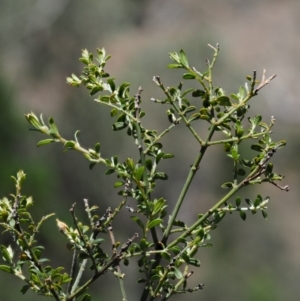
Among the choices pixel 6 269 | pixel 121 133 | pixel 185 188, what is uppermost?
pixel 121 133

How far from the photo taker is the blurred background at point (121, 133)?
3256mm

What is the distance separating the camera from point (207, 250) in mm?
4242

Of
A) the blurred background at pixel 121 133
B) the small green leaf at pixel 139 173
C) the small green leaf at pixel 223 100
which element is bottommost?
the small green leaf at pixel 139 173

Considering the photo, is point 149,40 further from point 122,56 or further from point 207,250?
point 207,250

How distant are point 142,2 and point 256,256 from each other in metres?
2.74

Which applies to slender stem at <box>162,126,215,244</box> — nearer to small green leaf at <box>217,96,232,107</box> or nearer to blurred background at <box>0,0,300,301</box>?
small green leaf at <box>217,96,232,107</box>

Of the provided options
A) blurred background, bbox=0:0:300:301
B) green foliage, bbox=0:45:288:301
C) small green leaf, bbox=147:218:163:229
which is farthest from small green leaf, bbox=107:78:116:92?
blurred background, bbox=0:0:300:301

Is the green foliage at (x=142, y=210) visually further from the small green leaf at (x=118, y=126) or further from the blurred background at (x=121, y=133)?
the blurred background at (x=121, y=133)

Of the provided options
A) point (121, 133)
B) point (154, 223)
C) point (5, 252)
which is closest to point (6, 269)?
point (5, 252)

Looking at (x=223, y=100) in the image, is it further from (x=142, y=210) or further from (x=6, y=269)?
(x=6, y=269)

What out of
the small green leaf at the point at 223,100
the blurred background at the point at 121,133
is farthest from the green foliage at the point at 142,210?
the blurred background at the point at 121,133

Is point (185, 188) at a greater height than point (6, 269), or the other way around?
point (185, 188)

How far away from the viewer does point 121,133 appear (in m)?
3.82

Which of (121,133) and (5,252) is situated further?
(121,133)
